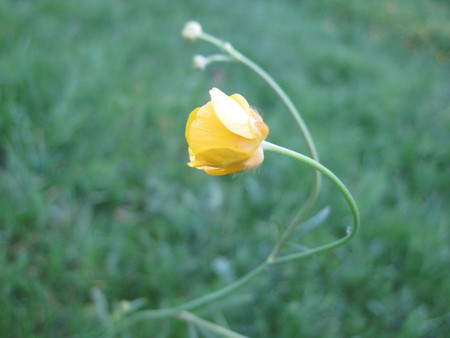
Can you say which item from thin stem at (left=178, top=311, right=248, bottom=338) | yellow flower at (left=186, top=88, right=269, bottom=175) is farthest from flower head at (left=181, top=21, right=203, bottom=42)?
thin stem at (left=178, top=311, right=248, bottom=338)

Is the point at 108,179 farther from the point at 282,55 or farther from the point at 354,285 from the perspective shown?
the point at 282,55

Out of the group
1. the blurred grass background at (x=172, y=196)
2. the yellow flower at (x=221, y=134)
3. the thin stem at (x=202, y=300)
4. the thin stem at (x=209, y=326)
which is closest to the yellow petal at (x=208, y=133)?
the yellow flower at (x=221, y=134)

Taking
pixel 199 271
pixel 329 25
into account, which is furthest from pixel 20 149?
pixel 329 25

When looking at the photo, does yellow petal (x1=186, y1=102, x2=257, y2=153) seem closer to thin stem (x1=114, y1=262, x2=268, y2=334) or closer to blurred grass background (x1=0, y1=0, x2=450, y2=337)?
thin stem (x1=114, y1=262, x2=268, y2=334)

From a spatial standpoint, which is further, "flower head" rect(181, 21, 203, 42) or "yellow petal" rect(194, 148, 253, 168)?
"flower head" rect(181, 21, 203, 42)

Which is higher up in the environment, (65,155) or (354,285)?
(65,155)

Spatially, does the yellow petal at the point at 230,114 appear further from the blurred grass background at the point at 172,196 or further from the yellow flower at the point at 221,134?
the blurred grass background at the point at 172,196

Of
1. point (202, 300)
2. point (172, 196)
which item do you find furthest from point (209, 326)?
point (172, 196)
